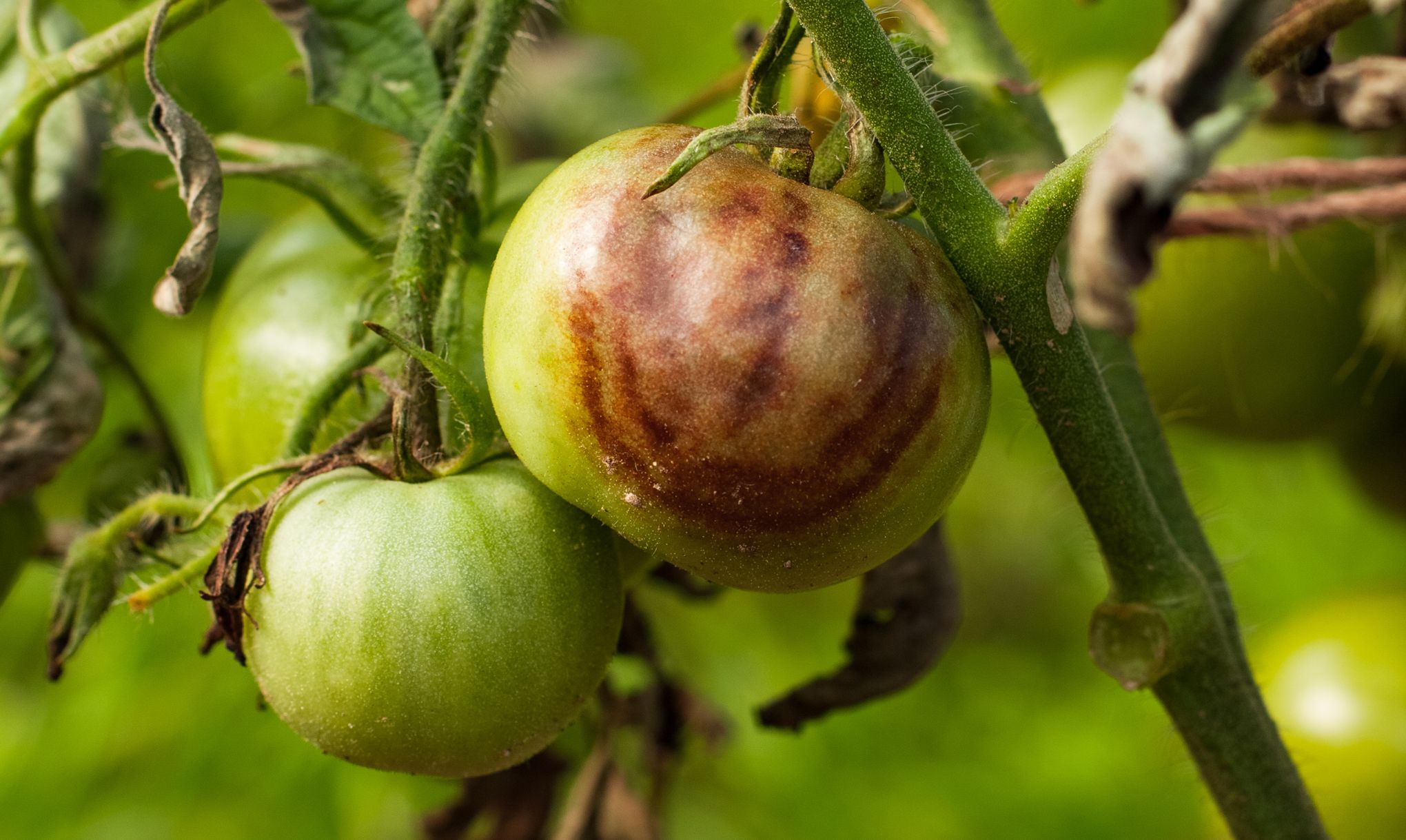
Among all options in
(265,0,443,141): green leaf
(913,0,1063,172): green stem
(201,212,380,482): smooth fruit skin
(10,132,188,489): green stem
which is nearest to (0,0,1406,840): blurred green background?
(10,132,188,489): green stem

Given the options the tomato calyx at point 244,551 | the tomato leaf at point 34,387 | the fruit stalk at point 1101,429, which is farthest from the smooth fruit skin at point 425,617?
the tomato leaf at point 34,387

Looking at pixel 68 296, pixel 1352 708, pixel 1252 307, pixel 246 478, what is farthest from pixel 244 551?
pixel 1352 708

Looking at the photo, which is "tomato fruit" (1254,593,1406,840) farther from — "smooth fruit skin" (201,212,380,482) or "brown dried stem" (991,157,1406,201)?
"smooth fruit skin" (201,212,380,482)

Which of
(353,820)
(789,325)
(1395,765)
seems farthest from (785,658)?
(789,325)

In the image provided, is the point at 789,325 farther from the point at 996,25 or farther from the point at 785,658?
the point at 785,658

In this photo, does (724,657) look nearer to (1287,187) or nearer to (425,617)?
(1287,187)
